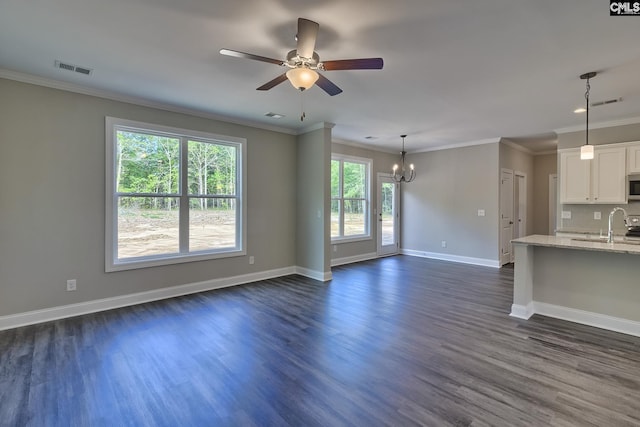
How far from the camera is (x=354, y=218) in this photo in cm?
724

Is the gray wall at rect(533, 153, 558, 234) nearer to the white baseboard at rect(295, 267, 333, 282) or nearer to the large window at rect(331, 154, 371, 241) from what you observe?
the large window at rect(331, 154, 371, 241)

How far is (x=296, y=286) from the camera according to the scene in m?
5.07

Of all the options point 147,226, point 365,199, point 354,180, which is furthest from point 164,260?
point 365,199

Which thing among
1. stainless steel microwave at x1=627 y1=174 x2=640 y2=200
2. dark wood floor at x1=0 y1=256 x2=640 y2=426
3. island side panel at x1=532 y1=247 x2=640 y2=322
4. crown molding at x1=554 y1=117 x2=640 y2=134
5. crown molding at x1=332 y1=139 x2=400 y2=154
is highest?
crown molding at x1=332 y1=139 x2=400 y2=154

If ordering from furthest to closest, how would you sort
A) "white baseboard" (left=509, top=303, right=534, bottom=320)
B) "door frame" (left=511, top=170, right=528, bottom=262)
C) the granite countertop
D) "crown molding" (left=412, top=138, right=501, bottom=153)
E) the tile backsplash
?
"door frame" (left=511, top=170, right=528, bottom=262)
"crown molding" (left=412, top=138, right=501, bottom=153)
the tile backsplash
"white baseboard" (left=509, top=303, right=534, bottom=320)
the granite countertop

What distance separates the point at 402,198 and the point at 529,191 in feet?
10.5

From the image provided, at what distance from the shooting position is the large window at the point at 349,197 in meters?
6.87

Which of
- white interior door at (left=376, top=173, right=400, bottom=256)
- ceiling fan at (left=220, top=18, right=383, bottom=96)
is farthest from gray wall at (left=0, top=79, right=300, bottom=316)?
white interior door at (left=376, top=173, right=400, bottom=256)

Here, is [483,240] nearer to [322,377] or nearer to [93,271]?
[322,377]

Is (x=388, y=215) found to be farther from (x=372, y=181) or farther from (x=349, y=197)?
(x=349, y=197)

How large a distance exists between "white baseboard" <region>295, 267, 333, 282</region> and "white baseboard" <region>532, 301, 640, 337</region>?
303 cm

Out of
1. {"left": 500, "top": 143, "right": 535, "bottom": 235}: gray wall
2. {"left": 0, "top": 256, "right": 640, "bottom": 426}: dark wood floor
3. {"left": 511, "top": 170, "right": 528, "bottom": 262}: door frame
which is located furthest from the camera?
{"left": 511, "top": 170, "right": 528, "bottom": 262}: door frame

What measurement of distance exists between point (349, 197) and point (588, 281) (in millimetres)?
4453

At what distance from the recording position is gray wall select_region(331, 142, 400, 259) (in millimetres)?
6861
